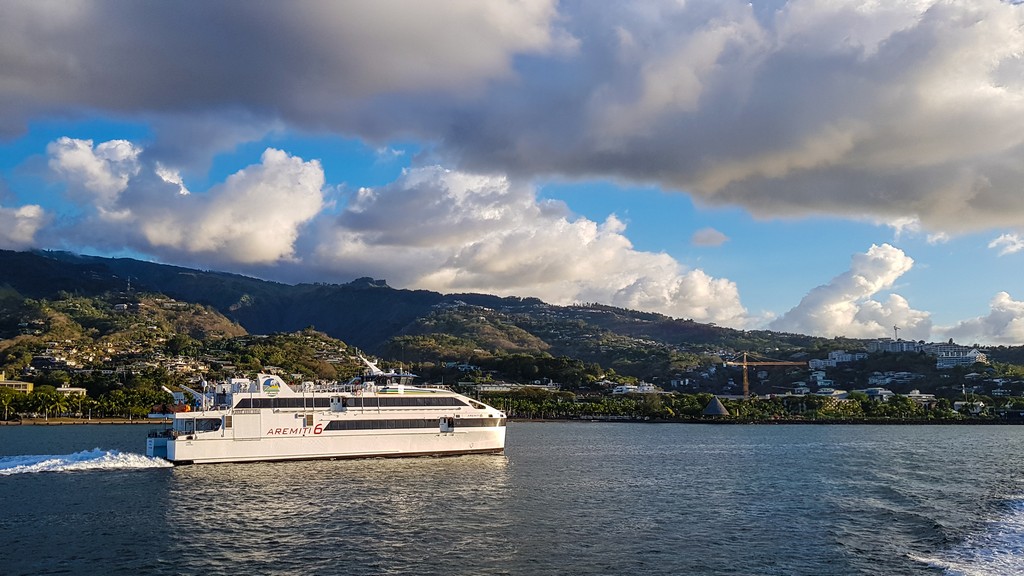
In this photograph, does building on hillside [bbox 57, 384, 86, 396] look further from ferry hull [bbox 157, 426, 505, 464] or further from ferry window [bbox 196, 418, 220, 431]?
ferry hull [bbox 157, 426, 505, 464]

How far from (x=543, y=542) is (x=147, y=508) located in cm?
2716

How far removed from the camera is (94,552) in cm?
4100

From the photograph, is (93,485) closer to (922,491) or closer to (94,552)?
(94,552)

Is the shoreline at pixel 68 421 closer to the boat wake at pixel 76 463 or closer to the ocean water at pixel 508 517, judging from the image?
the boat wake at pixel 76 463

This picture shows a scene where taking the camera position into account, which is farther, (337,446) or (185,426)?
(337,446)

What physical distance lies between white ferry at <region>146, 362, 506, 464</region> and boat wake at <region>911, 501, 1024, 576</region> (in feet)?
174

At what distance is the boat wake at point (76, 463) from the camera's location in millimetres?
69562

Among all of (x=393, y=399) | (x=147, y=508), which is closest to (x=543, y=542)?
(x=147, y=508)

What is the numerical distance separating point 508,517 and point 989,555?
26951mm

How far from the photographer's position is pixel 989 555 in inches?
1666

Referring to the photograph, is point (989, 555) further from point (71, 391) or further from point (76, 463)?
point (71, 391)

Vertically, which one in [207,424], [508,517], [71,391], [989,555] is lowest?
[989,555]

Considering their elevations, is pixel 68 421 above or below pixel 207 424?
below

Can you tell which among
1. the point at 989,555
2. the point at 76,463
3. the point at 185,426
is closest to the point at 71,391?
the point at 185,426
